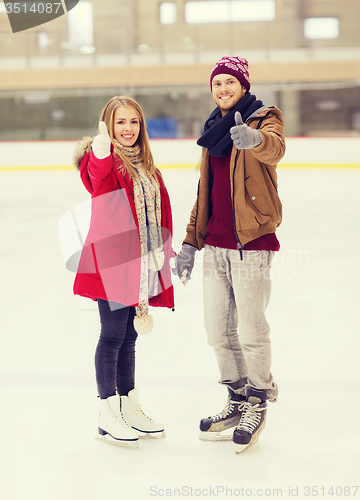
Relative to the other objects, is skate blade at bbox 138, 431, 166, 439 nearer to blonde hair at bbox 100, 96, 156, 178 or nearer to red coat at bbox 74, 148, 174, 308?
red coat at bbox 74, 148, 174, 308

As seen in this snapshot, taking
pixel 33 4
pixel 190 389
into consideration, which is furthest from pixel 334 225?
pixel 33 4

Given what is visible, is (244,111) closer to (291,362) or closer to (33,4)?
(291,362)

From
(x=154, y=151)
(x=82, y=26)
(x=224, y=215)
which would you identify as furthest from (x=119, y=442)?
(x=82, y=26)

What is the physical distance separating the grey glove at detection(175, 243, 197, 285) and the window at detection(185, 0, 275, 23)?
1264 centimetres

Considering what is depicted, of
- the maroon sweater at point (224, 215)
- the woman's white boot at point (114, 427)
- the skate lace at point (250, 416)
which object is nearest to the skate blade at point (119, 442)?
the woman's white boot at point (114, 427)

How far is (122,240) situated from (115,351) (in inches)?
14.1

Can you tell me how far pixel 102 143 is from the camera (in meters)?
1.60

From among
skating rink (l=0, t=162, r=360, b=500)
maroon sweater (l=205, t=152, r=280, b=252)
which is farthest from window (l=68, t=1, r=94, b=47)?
maroon sweater (l=205, t=152, r=280, b=252)

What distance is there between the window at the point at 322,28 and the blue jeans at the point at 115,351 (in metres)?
12.5

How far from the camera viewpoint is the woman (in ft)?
5.70

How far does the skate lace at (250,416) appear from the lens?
1.84 metres

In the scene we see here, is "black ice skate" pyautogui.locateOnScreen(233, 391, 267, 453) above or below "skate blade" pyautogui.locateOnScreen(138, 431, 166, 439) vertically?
above

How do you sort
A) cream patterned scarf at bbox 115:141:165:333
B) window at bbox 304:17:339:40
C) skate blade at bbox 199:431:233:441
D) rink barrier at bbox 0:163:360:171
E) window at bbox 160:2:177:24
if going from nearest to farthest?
cream patterned scarf at bbox 115:141:165:333, skate blade at bbox 199:431:233:441, rink barrier at bbox 0:163:360:171, window at bbox 304:17:339:40, window at bbox 160:2:177:24

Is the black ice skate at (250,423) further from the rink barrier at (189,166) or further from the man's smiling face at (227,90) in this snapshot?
the rink barrier at (189,166)
